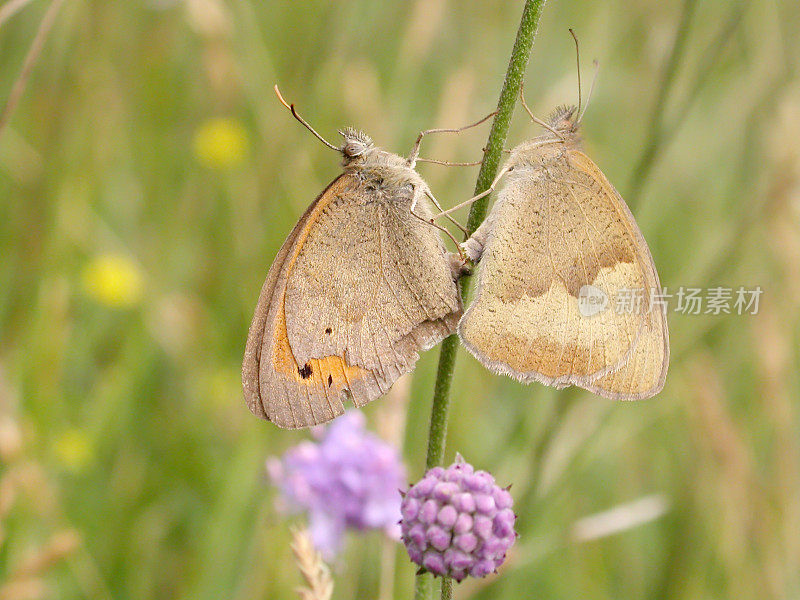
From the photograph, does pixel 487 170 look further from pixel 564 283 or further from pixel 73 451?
pixel 73 451

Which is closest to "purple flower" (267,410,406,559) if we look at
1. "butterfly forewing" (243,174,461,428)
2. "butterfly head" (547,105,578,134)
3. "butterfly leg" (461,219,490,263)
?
"butterfly forewing" (243,174,461,428)

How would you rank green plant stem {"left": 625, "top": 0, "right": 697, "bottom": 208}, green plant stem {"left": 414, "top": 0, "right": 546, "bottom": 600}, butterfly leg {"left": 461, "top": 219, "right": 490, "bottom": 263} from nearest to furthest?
green plant stem {"left": 414, "top": 0, "right": 546, "bottom": 600}
butterfly leg {"left": 461, "top": 219, "right": 490, "bottom": 263}
green plant stem {"left": 625, "top": 0, "right": 697, "bottom": 208}

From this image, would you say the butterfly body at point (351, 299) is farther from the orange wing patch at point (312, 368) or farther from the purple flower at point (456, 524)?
the purple flower at point (456, 524)

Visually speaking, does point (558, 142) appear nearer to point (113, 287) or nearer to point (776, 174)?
point (776, 174)

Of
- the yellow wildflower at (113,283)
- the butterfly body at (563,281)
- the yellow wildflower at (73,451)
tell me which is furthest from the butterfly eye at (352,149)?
the yellow wildflower at (113,283)

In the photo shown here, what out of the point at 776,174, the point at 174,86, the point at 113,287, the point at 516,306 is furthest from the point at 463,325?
the point at 174,86

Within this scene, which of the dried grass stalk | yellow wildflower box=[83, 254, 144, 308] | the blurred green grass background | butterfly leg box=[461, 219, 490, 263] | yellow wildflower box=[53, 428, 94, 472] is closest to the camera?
the dried grass stalk

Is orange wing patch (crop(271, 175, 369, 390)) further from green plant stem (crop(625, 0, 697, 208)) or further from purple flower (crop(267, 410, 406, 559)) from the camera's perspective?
green plant stem (crop(625, 0, 697, 208))
